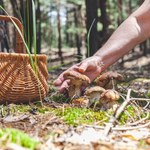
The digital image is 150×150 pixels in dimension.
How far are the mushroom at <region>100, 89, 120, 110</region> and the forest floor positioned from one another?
7cm

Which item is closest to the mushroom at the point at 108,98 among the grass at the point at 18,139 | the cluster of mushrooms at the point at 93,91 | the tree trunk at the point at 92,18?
the cluster of mushrooms at the point at 93,91

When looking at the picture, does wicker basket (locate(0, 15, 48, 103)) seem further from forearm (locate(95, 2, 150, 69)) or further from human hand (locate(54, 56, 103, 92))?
forearm (locate(95, 2, 150, 69))

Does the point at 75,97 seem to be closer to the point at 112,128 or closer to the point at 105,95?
the point at 105,95

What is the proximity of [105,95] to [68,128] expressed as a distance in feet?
1.79

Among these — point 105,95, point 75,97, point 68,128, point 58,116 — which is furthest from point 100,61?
point 68,128

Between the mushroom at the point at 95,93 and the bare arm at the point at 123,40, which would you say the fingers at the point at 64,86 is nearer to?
the bare arm at the point at 123,40

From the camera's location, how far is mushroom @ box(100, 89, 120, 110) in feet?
7.78

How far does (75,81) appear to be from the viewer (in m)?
2.76

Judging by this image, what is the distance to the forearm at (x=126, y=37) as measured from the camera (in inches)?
121

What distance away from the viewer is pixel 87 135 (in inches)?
71.1

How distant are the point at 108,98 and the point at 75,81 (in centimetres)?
48

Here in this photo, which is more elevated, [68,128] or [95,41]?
[95,41]

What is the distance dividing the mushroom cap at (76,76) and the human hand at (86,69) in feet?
0.25

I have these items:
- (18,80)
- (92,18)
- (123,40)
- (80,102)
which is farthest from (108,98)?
(92,18)
